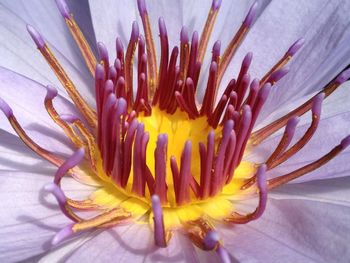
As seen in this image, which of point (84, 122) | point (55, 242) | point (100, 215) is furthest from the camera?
point (84, 122)

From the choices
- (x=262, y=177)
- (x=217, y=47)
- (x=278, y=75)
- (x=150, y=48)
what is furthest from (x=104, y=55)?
(x=262, y=177)

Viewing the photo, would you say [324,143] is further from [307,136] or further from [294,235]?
[294,235]

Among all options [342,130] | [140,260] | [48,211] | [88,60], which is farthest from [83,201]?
[342,130]

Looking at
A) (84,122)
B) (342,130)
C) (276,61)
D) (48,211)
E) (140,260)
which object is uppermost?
(276,61)

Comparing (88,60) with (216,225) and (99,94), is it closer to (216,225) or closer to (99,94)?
(99,94)

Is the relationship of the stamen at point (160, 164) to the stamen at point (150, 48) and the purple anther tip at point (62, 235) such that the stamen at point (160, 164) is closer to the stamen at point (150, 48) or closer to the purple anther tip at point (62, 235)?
the purple anther tip at point (62, 235)

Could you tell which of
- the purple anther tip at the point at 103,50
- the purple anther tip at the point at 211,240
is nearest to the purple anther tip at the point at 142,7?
the purple anther tip at the point at 103,50
